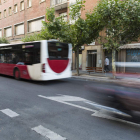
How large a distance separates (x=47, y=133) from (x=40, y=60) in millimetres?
5800

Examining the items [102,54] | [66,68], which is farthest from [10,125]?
[102,54]

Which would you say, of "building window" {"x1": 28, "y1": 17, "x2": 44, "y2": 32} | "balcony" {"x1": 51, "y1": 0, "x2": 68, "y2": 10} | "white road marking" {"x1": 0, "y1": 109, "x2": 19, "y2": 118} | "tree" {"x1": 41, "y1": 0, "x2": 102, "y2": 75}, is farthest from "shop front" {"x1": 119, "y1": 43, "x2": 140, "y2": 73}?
"building window" {"x1": 28, "y1": 17, "x2": 44, "y2": 32}

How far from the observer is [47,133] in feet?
10.2

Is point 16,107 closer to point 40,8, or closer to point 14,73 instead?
point 14,73

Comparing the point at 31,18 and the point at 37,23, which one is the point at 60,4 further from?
the point at 31,18

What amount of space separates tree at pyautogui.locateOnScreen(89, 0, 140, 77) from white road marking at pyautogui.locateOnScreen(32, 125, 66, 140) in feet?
29.6

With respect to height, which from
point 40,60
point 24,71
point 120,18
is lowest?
point 24,71

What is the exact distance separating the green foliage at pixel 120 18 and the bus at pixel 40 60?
4.33 metres

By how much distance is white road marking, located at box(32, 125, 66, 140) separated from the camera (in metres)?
2.96

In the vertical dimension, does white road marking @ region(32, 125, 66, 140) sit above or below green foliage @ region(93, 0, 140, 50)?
below

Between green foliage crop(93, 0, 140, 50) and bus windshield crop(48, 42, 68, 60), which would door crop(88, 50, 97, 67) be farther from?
bus windshield crop(48, 42, 68, 60)

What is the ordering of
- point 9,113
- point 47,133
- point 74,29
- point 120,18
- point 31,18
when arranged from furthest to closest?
point 31,18 → point 74,29 → point 120,18 → point 9,113 → point 47,133

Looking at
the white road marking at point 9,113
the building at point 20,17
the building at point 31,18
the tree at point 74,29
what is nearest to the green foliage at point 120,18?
the tree at point 74,29

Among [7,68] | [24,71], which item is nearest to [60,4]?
[7,68]
